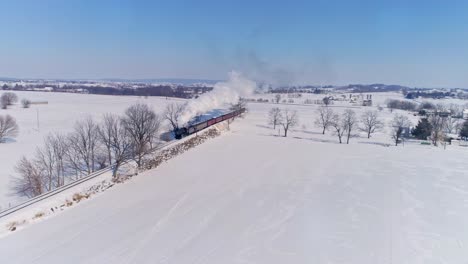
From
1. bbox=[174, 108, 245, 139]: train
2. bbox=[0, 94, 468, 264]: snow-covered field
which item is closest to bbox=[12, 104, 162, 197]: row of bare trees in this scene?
bbox=[0, 94, 468, 264]: snow-covered field

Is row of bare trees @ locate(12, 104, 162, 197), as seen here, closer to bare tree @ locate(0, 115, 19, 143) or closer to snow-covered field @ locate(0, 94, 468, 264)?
snow-covered field @ locate(0, 94, 468, 264)

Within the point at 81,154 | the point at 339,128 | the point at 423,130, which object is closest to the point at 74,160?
the point at 81,154

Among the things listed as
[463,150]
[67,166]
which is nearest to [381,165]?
[463,150]

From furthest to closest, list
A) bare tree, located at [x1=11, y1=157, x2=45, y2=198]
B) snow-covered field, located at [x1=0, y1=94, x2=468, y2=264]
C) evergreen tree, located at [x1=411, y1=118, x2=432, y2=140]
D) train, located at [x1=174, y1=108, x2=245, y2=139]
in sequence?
evergreen tree, located at [x1=411, y1=118, x2=432, y2=140], train, located at [x1=174, y1=108, x2=245, y2=139], bare tree, located at [x1=11, y1=157, x2=45, y2=198], snow-covered field, located at [x1=0, y1=94, x2=468, y2=264]

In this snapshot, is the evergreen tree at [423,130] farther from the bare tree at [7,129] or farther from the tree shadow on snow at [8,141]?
the bare tree at [7,129]

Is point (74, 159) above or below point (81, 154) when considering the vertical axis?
below

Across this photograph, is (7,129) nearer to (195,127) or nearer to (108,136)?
(108,136)

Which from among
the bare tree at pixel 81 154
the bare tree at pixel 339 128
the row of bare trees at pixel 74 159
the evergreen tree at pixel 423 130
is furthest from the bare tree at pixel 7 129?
the evergreen tree at pixel 423 130

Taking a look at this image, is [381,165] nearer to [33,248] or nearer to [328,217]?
[328,217]
